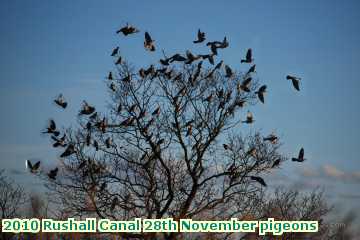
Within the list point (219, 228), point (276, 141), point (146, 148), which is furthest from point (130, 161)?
point (276, 141)

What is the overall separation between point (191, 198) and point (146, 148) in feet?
7.98

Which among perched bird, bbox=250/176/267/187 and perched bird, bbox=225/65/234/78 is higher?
perched bird, bbox=225/65/234/78

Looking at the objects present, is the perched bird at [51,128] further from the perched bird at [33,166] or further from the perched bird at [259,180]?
the perched bird at [259,180]

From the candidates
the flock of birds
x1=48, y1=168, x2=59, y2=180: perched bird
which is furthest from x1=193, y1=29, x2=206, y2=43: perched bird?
x1=48, y1=168, x2=59, y2=180: perched bird

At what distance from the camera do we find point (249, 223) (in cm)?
1706

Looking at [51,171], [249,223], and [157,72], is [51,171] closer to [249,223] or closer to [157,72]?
[157,72]

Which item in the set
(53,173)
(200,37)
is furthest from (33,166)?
(200,37)

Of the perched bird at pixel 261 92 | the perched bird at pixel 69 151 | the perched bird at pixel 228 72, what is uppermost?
the perched bird at pixel 228 72

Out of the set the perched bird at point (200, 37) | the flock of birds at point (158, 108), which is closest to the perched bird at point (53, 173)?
the flock of birds at point (158, 108)

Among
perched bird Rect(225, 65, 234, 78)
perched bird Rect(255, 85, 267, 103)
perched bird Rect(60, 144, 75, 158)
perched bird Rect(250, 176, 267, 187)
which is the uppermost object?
perched bird Rect(225, 65, 234, 78)

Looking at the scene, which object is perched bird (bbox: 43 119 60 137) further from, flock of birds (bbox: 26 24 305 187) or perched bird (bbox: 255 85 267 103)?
perched bird (bbox: 255 85 267 103)

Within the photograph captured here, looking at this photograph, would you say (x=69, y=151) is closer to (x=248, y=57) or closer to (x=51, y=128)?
(x=51, y=128)

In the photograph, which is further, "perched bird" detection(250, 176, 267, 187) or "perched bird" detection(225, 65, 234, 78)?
"perched bird" detection(225, 65, 234, 78)

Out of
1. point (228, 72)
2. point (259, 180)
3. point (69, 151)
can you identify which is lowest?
point (259, 180)
